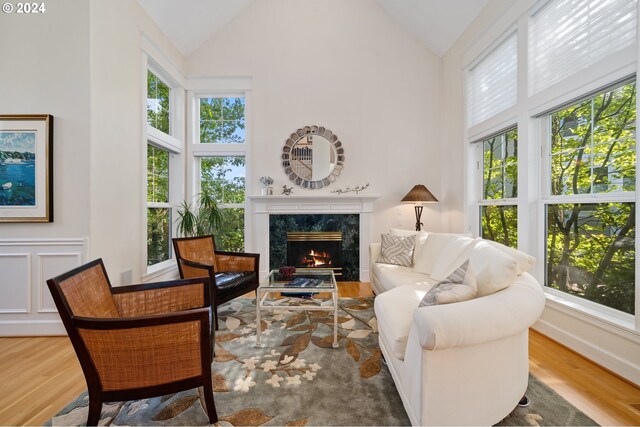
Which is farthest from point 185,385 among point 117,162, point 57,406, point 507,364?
point 117,162

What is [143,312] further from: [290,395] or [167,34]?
[167,34]

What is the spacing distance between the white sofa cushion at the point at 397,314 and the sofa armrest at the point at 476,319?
28 centimetres

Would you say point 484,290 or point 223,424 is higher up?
point 484,290

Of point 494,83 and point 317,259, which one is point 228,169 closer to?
point 317,259

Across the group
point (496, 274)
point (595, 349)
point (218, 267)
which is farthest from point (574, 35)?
point (218, 267)

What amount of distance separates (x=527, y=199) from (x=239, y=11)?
479 centimetres

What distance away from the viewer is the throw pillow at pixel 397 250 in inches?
137

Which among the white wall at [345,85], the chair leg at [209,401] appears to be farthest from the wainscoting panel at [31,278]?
the white wall at [345,85]

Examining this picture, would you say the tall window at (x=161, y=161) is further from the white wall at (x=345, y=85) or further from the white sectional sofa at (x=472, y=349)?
the white sectional sofa at (x=472, y=349)

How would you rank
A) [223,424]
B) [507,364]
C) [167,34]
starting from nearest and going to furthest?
[507,364]
[223,424]
[167,34]

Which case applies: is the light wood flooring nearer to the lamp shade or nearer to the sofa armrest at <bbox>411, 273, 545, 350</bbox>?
the sofa armrest at <bbox>411, 273, 545, 350</bbox>

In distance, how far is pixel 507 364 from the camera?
1.44 metres

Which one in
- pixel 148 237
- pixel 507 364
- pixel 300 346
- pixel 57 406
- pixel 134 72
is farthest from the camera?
pixel 148 237

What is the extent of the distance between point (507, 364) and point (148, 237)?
3899 mm
